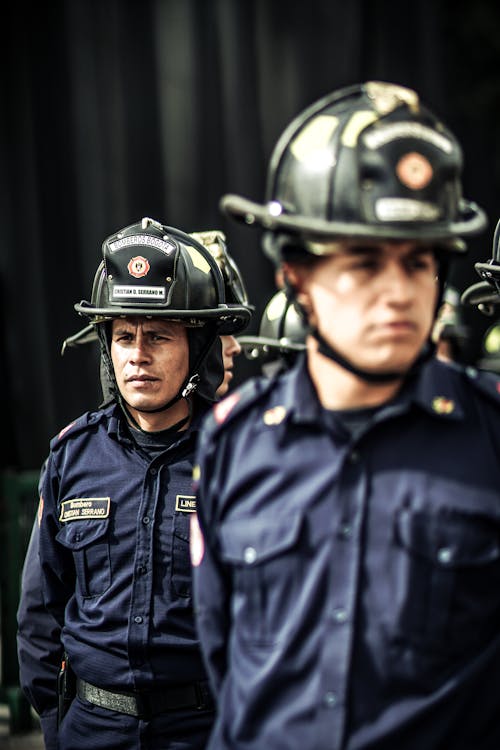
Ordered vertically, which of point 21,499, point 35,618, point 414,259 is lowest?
point 21,499

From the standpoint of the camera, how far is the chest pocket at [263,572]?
2.29 metres

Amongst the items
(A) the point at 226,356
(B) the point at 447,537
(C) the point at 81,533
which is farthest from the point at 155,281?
(B) the point at 447,537

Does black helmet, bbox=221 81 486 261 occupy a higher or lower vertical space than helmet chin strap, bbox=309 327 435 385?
higher

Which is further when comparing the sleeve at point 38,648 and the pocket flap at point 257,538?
the sleeve at point 38,648

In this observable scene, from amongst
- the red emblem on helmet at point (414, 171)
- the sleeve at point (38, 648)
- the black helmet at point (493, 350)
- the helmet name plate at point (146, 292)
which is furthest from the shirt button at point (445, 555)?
the black helmet at point (493, 350)

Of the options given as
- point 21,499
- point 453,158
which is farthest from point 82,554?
point 21,499

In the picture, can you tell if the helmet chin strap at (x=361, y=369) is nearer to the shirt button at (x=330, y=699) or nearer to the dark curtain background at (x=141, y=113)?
the shirt button at (x=330, y=699)

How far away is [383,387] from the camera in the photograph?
2.36 meters

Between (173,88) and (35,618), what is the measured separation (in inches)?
204

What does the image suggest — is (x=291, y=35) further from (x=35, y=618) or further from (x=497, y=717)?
(x=497, y=717)

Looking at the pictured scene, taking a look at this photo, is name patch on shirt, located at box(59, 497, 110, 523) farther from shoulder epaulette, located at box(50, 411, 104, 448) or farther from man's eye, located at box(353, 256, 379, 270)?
man's eye, located at box(353, 256, 379, 270)

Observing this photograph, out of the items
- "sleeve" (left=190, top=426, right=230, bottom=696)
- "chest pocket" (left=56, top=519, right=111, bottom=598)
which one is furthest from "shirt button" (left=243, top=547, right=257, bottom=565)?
"chest pocket" (left=56, top=519, right=111, bottom=598)

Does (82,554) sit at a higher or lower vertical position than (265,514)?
lower

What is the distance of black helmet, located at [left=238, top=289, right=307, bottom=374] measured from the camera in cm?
447
